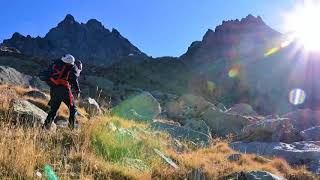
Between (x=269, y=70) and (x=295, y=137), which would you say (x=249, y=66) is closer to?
(x=269, y=70)

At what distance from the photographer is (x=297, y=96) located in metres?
118

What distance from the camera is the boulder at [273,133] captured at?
2192cm

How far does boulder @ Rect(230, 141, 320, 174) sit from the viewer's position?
1642cm

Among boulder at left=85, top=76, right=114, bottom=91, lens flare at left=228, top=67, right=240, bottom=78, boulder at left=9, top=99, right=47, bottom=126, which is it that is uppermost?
lens flare at left=228, top=67, right=240, bottom=78

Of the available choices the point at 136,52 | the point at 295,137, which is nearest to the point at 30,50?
the point at 136,52

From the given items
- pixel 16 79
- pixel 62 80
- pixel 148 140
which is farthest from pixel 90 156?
pixel 16 79

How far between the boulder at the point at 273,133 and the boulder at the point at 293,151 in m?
1.76

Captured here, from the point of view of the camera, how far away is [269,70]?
12281 cm

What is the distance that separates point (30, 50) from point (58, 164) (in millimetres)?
168740

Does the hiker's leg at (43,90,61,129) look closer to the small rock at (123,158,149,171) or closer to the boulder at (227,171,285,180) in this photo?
the small rock at (123,158,149,171)

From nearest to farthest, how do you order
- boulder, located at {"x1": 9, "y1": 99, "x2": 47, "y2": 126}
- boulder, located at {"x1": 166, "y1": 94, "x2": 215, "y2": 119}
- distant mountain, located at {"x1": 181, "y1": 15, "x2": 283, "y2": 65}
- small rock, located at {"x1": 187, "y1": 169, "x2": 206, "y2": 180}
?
small rock, located at {"x1": 187, "y1": 169, "x2": 206, "y2": 180}
boulder, located at {"x1": 9, "y1": 99, "x2": 47, "y2": 126}
boulder, located at {"x1": 166, "y1": 94, "x2": 215, "y2": 119}
distant mountain, located at {"x1": 181, "y1": 15, "x2": 283, "y2": 65}

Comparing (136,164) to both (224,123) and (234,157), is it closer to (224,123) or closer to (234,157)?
(234,157)

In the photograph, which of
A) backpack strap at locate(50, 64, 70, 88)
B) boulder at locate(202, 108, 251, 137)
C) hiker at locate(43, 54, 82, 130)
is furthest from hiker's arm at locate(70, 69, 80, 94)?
boulder at locate(202, 108, 251, 137)

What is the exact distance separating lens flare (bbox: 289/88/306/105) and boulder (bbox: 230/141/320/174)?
324 feet
